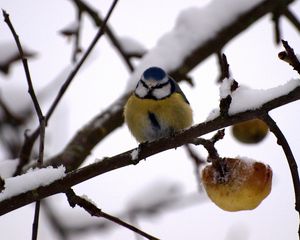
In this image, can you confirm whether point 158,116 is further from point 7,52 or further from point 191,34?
point 7,52

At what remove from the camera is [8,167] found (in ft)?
6.75

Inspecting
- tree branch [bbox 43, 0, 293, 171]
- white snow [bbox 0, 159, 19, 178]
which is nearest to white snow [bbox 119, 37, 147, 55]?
tree branch [bbox 43, 0, 293, 171]

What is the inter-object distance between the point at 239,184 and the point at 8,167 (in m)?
0.92

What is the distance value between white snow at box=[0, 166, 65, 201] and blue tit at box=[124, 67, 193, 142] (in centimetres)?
107

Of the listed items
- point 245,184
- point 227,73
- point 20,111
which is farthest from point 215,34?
point 227,73

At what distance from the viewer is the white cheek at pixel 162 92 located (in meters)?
2.56

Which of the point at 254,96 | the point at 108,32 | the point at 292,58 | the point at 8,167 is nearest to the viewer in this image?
the point at 292,58

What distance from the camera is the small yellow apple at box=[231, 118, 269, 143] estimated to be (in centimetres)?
267

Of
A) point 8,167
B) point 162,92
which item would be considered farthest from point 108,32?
point 8,167

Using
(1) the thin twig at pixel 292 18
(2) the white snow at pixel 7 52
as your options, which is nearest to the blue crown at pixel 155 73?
(2) the white snow at pixel 7 52

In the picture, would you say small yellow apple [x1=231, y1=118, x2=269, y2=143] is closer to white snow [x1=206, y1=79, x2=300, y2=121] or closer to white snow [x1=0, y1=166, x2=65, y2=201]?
white snow [x1=206, y1=79, x2=300, y2=121]

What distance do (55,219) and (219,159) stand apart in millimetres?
2198

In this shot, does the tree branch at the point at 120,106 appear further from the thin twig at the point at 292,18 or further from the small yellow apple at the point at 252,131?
the small yellow apple at the point at 252,131

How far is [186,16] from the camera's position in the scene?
3.04 meters
